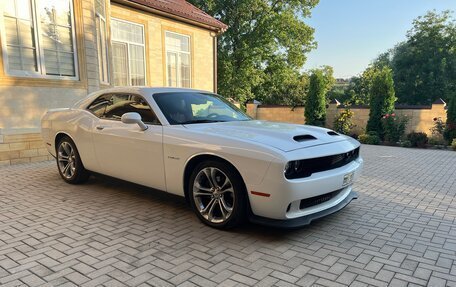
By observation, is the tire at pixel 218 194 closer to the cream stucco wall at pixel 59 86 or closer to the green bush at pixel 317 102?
the cream stucco wall at pixel 59 86

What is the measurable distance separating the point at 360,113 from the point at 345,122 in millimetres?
961

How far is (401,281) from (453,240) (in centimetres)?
130

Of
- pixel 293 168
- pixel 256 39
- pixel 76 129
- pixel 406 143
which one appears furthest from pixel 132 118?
pixel 256 39

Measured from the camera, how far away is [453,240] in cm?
329

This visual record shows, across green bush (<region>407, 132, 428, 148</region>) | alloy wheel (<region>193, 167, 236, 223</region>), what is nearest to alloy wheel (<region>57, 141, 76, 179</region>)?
alloy wheel (<region>193, 167, 236, 223</region>)

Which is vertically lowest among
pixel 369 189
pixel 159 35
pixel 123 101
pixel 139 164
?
pixel 369 189

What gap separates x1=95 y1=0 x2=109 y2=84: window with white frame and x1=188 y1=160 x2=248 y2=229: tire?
22.1ft

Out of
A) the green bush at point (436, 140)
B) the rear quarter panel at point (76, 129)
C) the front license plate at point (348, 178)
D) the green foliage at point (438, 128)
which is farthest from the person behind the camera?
the green foliage at point (438, 128)

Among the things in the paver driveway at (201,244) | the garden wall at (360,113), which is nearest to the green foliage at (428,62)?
the garden wall at (360,113)

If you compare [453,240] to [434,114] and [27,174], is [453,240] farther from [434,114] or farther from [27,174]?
[434,114]

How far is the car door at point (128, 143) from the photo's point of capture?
12.7 ft

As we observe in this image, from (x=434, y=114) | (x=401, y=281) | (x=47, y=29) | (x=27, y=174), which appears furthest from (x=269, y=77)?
(x=401, y=281)

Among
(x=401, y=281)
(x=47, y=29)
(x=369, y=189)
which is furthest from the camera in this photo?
(x=47, y=29)

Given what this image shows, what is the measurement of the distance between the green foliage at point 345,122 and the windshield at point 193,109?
1084cm
